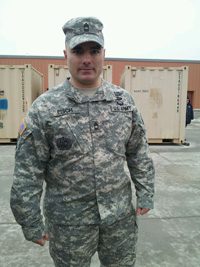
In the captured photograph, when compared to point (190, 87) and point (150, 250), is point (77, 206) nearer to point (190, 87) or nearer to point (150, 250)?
point (150, 250)

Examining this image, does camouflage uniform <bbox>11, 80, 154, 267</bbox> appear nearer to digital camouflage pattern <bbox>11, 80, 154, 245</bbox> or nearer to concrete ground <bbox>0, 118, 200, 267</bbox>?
digital camouflage pattern <bbox>11, 80, 154, 245</bbox>

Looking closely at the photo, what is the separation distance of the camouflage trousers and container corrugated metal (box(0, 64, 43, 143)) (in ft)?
22.4

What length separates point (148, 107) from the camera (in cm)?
825

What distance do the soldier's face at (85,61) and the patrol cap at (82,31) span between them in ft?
0.10

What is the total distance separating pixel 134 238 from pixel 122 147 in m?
0.58

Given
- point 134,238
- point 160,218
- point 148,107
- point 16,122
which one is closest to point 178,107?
point 148,107

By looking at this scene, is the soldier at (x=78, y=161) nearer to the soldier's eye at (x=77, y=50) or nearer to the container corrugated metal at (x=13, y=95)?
the soldier's eye at (x=77, y=50)

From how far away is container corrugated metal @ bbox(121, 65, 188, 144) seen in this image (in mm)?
8109

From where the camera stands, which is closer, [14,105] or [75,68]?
[75,68]

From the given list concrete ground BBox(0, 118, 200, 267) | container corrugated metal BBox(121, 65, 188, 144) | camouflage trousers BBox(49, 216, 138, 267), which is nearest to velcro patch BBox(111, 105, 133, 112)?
camouflage trousers BBox(49, 216, 138, 267)

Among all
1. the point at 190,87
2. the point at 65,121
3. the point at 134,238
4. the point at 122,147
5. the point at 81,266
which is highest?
the point at 190,87

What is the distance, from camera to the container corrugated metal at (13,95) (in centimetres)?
786

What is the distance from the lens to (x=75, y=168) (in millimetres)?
1474

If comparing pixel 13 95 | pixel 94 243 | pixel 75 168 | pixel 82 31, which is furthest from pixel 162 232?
pixel 13 95
